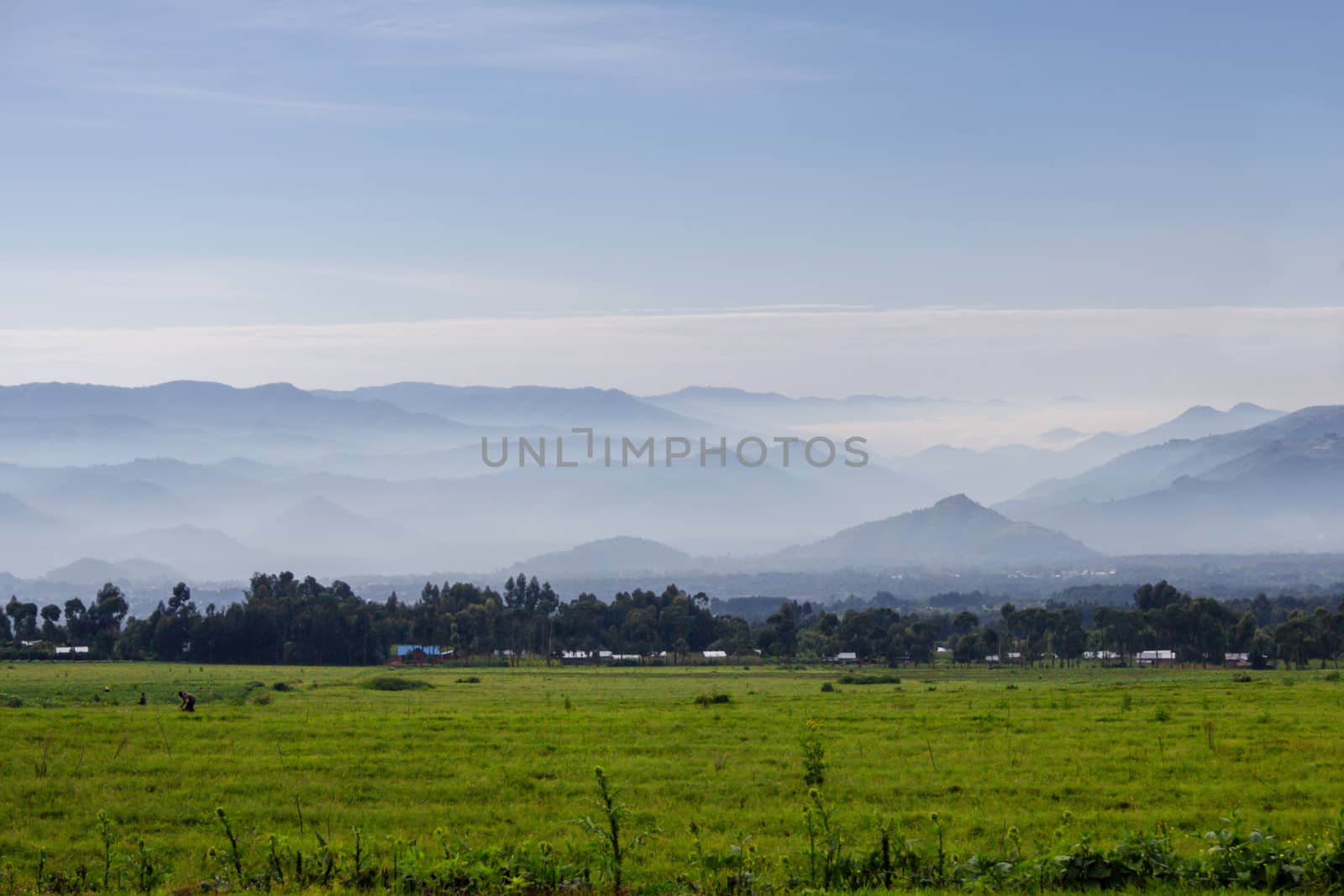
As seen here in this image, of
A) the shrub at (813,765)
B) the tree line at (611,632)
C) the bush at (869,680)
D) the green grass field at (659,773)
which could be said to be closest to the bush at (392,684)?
the bush at (869,680)

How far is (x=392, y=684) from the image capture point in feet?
222

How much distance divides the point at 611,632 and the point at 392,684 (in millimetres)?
71176

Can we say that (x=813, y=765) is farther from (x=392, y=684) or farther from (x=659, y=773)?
(x=392, y=684)

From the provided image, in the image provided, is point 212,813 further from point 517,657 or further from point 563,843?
point 517,657

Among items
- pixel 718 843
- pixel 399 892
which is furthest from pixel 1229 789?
pixel 399 892

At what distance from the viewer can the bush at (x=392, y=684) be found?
66.1m

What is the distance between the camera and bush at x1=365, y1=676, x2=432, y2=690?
66062mm

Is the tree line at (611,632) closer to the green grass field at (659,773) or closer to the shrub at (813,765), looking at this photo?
the green grass field at (659,773)

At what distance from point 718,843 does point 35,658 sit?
110 metres

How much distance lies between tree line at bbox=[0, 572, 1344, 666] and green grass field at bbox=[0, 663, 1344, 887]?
274 feet

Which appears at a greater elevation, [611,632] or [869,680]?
[611,632]

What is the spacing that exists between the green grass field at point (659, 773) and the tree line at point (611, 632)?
8359 cm

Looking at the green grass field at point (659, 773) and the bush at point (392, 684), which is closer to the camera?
the green grass field at point (659, 773)

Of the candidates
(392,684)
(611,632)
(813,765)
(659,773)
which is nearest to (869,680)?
(392,684)
